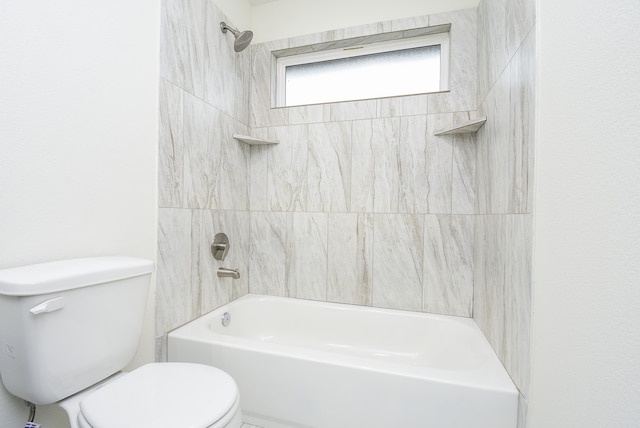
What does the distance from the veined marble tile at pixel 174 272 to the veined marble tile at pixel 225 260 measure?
92 millimetres

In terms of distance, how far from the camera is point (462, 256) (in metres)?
1.74

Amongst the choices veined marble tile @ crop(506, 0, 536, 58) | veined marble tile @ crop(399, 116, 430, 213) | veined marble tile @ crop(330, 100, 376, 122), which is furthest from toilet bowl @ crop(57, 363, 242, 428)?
veined marble tile @ crop(330, 100, 376, 122)

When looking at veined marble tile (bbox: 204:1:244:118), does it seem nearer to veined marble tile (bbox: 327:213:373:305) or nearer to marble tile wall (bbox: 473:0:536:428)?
veined marble tile (bbox: 327:213:373:305)

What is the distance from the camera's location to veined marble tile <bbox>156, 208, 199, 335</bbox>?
1.37 metres

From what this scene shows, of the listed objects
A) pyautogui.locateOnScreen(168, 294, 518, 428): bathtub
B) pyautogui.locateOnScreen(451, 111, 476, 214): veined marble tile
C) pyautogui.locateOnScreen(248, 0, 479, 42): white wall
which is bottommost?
pyautogui.locateOnScreen(168, 294, 518, 428): bathtub

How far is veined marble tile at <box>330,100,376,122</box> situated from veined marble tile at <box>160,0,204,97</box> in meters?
0.86

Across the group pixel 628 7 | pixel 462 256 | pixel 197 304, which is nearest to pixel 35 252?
pixel 197 304

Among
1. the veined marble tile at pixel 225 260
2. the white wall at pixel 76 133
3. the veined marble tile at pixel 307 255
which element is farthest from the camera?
the veined marble tile at pixel 307 255

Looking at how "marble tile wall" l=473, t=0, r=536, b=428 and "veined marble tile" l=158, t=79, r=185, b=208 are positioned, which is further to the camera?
"veined marble tile" l=158, t=79, r=185, b=208

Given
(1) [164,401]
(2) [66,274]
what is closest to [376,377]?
(1) [164,401]

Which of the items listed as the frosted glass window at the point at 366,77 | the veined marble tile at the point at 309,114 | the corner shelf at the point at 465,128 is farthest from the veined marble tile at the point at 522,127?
the veined marble tile at the point at 309,114

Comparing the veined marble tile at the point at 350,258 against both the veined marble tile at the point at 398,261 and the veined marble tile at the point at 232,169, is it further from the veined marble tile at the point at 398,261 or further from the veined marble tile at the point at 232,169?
the veined marble tile at the point at 232,169

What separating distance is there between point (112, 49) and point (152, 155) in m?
0.44

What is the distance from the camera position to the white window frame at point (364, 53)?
6.06 ft
